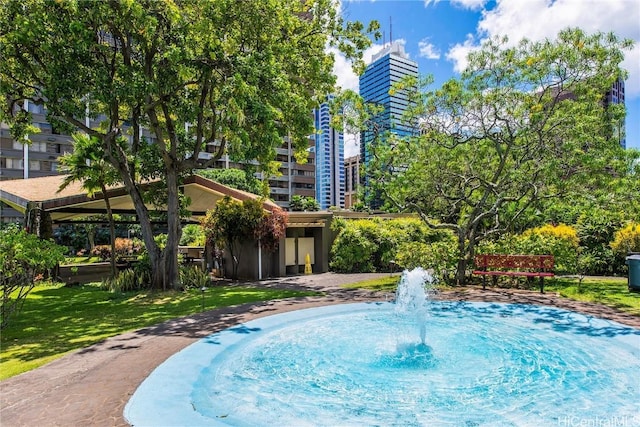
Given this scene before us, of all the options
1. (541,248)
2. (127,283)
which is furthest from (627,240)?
(127,283)

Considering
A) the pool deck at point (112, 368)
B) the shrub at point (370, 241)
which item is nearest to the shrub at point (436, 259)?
the pool deck at point (112, 368)

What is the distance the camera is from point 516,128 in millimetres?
14516

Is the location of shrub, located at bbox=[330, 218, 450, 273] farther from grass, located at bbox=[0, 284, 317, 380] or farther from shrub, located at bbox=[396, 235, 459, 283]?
grass, located at bbox=[0, 284, 317, 380]

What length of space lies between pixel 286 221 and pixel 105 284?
8.16 metres

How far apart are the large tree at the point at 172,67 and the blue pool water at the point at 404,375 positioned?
7.39m

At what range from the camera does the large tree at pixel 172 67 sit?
1221 centimetres

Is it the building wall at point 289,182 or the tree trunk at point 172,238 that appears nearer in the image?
the tree trunk at point 172,238

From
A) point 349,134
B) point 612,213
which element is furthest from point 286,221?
point 612,213

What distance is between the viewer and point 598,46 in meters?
12.9

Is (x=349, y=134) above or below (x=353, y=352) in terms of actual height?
above

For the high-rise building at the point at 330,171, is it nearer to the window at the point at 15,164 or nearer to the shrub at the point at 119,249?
the window at the point at 15,164

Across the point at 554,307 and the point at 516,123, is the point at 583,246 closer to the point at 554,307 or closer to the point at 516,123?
the point at 516,123

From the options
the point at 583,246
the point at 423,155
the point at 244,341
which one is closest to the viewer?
the point at 244,341

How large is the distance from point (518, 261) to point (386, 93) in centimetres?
881
